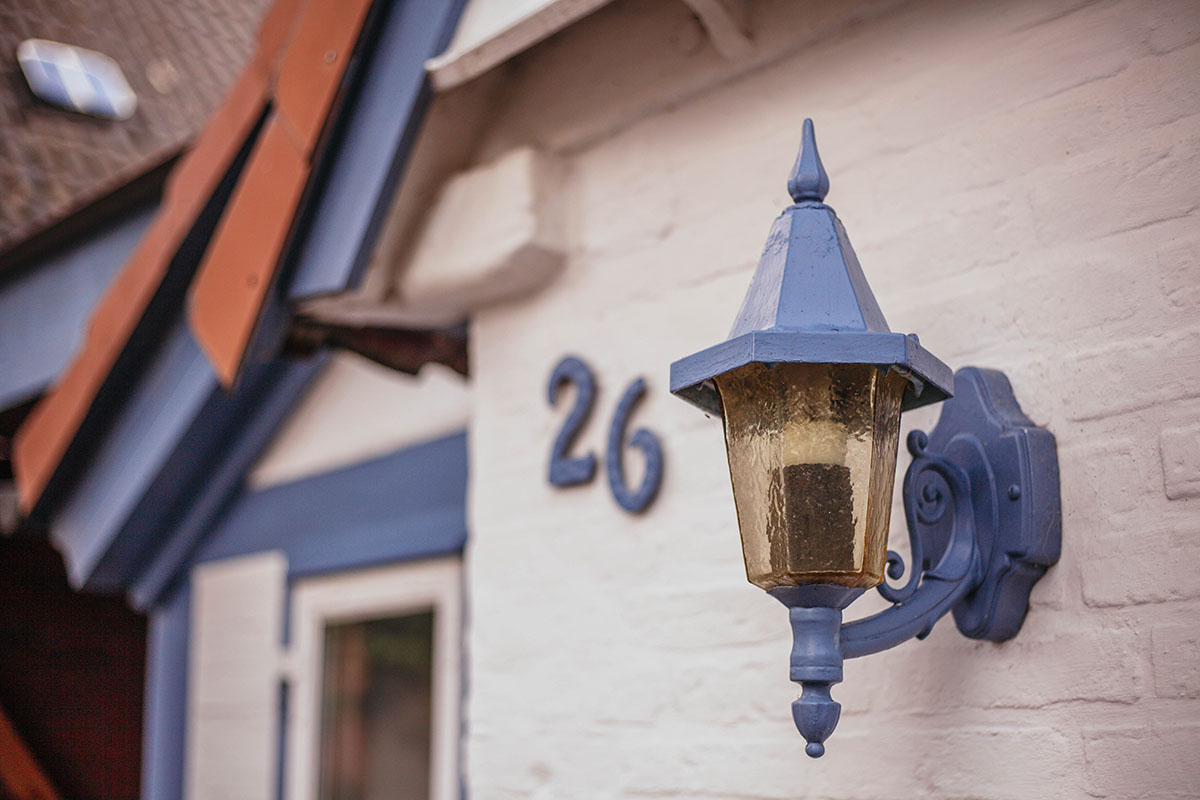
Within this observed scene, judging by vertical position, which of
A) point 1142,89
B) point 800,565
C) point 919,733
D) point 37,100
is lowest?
point 919,733

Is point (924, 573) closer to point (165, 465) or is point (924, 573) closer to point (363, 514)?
point (363, 514)

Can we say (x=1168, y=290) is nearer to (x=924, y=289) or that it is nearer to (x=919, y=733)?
(x=924, y=289)

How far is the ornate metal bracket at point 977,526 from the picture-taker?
5.44 feet

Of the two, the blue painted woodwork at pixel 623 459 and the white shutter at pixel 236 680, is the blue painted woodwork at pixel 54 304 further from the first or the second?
the blue painted woodwork at pixel 623 459

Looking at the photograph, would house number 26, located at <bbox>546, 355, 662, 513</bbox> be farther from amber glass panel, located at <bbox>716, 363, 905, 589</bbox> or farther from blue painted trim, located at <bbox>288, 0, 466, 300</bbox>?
amber glass panel, located at <bbox>716, 363, 905, 589</bbox>

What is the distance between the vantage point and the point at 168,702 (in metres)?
4.11

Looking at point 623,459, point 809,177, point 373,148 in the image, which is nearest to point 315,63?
point 373,148

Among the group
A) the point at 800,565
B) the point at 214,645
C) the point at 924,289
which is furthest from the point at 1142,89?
the point at 214,645

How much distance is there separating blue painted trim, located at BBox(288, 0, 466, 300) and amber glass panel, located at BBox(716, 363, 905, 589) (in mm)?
1189

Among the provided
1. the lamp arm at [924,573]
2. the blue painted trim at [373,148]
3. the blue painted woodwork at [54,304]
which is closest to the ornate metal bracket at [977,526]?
the lamp arm at [924,573]

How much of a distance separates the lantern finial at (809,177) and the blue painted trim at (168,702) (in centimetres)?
323

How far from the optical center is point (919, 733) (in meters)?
1.83

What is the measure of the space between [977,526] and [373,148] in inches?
57.9

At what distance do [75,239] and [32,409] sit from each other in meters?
0.70
